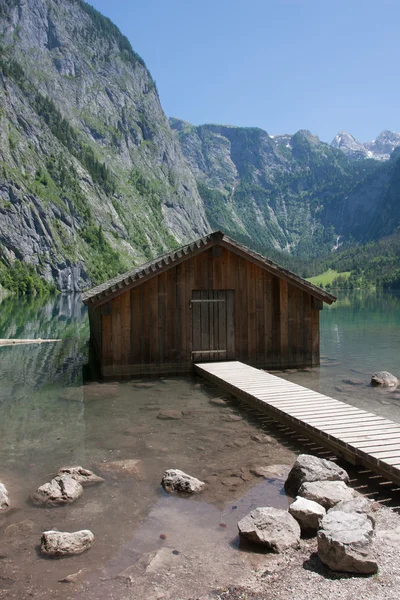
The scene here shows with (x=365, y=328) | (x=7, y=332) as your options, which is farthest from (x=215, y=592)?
(x=365, y=328)

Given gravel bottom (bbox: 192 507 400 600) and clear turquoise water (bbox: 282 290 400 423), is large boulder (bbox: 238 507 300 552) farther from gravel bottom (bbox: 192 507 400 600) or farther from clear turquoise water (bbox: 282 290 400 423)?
clear turquoise water (bbox: 282 290 400 423)

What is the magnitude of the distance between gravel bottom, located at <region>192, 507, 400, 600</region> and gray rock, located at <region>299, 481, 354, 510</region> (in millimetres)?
995

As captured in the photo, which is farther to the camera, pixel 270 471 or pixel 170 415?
pixel 170 415

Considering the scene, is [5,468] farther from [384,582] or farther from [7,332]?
→ [7,332]

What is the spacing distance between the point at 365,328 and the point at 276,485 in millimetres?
32446

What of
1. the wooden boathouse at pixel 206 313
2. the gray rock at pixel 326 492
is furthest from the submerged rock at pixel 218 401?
the gray rock at pixel 326 492

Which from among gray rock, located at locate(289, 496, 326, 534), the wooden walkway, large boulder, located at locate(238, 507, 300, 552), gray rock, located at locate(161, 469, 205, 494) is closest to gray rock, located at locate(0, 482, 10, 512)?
gray rock, located at locate(161, 469, 205, 494)

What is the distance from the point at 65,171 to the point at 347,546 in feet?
461

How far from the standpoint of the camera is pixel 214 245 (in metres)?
17.4

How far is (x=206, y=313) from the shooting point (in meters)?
17.7

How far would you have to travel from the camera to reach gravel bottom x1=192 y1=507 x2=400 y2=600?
4875mm

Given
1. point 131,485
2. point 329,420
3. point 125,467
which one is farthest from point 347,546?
point 329,420

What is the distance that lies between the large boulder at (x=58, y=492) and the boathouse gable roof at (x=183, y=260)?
8.90m

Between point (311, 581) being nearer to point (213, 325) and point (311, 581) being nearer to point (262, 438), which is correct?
point (262, 438)
